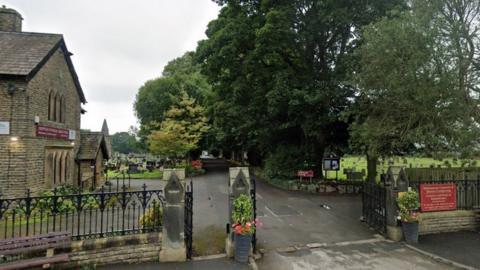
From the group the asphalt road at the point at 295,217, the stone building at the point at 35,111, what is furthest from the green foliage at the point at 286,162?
the stone building at the point at 35,111

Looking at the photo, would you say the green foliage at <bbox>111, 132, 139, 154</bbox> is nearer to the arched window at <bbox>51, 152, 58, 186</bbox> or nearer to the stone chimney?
the stone chimney

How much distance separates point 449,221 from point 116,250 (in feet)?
38.7

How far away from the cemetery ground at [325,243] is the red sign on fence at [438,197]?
1012 millimetres

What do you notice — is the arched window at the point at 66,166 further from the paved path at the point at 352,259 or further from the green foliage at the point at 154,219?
the paved path at the point at 352,259

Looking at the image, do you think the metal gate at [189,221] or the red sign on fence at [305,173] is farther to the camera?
the red sign on fence at [305,173]

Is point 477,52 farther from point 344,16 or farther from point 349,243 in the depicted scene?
point 349,243

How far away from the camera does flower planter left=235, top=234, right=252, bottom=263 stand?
808cm

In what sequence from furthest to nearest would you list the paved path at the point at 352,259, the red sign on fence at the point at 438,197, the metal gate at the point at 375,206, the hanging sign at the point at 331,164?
the hanging sign at the point at 331,164 < the red sign on fence at the point at 438,197 < the metal gate at the point at 375,206 < the paved path at the point at 352,259

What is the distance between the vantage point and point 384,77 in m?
11.6

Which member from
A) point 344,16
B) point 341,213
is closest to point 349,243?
point 341,213

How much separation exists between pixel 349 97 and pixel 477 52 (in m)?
7.07

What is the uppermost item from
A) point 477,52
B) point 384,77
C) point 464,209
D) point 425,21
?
point 425,21

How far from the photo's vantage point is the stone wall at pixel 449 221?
1066cm

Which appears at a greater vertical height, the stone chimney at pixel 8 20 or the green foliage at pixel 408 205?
the stone chimney at pixel 8 20
